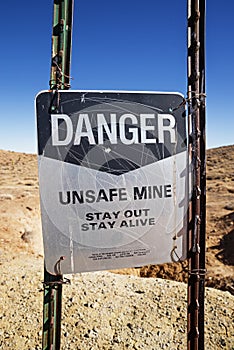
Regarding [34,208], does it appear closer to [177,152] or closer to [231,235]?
[231,235]

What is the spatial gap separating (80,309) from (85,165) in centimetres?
224

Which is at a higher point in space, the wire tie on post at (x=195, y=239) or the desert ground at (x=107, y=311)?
the wire tie on post at (x=195, y=239)

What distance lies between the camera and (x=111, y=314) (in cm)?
347

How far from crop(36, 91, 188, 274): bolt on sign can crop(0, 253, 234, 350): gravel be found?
155 cm

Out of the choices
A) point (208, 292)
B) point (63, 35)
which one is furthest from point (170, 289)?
point (63, 35)

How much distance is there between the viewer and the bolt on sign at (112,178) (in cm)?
191

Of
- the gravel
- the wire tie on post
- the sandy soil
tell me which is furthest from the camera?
the sandy soil

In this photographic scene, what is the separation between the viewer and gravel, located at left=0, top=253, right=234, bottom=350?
10.3ft

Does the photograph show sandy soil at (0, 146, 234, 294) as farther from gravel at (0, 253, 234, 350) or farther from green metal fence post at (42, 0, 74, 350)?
green metal fence post at (42, 0, 74, 350)

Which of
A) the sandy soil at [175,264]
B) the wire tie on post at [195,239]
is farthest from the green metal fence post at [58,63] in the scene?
the sandy soil at [175,264]

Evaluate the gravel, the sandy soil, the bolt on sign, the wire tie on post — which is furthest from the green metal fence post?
the sandy soil

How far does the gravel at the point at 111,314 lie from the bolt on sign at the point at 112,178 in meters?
1.55

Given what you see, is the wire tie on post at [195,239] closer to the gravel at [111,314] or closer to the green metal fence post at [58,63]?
the green metal fence post at [58,63]

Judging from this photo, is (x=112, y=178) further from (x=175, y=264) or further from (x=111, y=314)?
(x=175, y=264)
